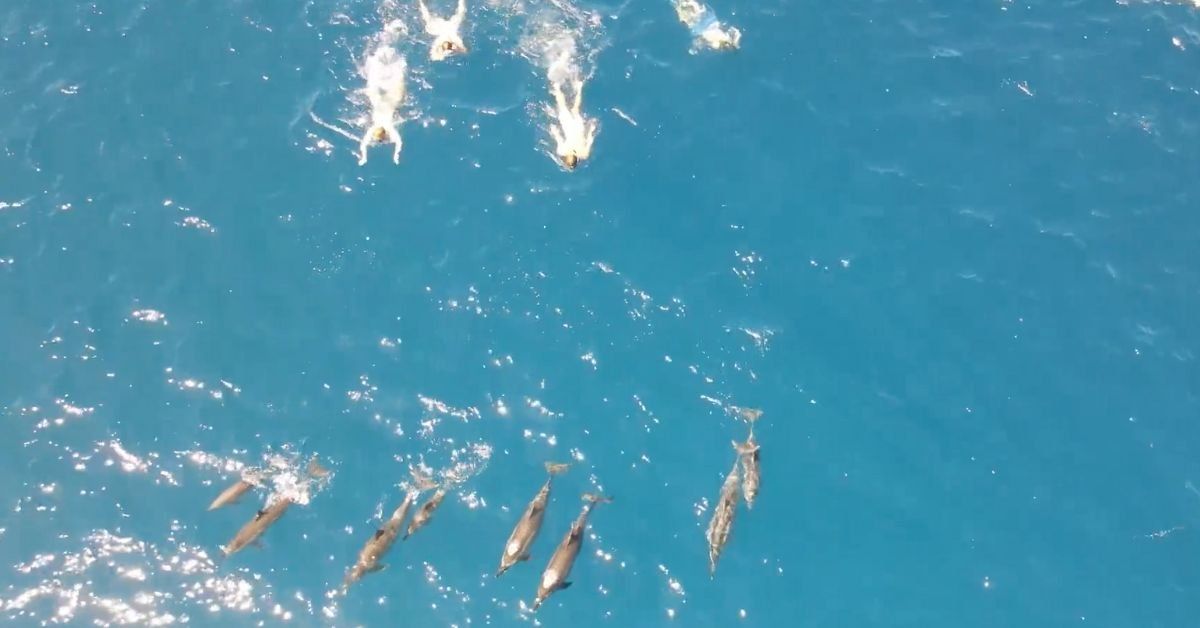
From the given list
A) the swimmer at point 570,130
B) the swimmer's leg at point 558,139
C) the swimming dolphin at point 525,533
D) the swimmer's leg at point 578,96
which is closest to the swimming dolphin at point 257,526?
the swimming dolphin at point 525,533

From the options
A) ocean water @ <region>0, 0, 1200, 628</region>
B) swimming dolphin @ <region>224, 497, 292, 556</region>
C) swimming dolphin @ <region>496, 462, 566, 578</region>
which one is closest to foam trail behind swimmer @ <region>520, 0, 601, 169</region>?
ocean water @ <region>0, 0, 1200, 628</region>

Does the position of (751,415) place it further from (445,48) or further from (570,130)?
(445,48)

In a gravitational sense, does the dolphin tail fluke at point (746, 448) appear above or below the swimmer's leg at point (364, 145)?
below

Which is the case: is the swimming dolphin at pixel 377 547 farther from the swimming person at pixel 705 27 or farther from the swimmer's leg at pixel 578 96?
the swimming person at pixel 705 27

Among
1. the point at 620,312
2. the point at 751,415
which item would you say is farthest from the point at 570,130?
the point at 751,415

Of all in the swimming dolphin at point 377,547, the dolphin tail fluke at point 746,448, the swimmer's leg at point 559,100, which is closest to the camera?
the swimming dolphin at point 377,547

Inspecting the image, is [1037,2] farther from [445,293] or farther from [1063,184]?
[445,293]
